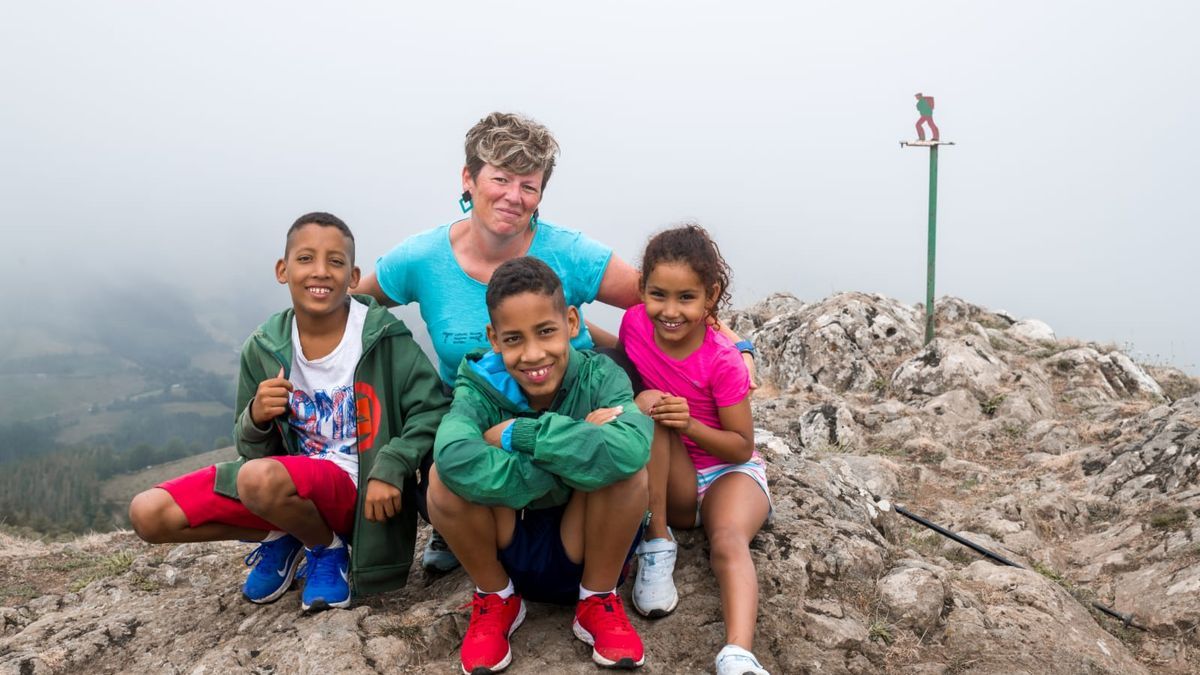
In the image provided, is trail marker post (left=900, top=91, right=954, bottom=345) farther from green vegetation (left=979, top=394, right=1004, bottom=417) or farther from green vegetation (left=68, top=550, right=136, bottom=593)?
green vegetation (left=68, top=550, right=136, bottom=593)

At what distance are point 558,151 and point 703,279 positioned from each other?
3.66 ft

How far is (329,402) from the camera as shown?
3.90 meters

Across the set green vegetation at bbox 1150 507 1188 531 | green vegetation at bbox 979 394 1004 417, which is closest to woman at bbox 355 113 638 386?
green vegetation at bbox 1150 507 1188 531

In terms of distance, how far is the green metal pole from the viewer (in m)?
13.8

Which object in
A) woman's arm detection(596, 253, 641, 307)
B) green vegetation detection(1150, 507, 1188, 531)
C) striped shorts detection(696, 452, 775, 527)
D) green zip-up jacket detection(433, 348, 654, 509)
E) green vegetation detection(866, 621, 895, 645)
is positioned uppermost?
woman's arm detection(596, 253, 641, 307)

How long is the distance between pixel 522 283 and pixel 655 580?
1495 millimetres

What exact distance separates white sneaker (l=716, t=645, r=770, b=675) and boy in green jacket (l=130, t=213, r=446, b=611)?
5.06 feet

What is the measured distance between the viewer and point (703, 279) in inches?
147

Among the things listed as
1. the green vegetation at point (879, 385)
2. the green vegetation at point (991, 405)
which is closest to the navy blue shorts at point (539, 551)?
the green vegetation at point (991, 405)

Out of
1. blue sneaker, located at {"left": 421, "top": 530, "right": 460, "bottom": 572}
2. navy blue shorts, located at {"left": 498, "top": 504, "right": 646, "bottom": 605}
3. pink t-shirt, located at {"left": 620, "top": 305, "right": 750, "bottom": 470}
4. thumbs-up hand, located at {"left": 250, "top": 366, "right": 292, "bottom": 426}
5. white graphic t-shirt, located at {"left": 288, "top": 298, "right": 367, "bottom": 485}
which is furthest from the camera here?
blue sneaker, located at {"left": 421, "top": 530, "right": 460, "bottom": 572}

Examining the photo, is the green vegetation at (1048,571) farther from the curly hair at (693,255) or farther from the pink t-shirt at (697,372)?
the curly hair at (693,255)

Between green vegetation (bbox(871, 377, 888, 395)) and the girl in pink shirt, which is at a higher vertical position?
the girl in pink shirt

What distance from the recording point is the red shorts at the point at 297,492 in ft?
11.9

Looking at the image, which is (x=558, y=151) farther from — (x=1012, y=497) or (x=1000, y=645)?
(x=1012, y=497)
